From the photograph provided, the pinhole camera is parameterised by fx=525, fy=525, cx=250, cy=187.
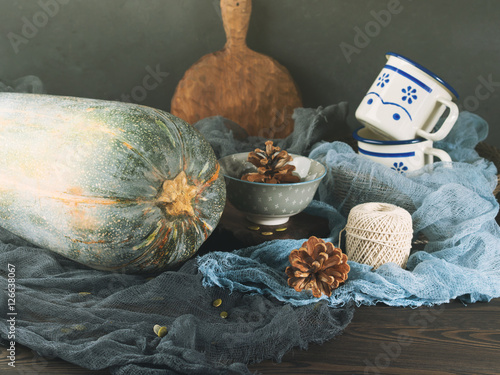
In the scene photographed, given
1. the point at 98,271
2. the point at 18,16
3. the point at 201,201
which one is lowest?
the point at 98,271

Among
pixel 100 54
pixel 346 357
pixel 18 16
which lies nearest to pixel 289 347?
pixel 346 357

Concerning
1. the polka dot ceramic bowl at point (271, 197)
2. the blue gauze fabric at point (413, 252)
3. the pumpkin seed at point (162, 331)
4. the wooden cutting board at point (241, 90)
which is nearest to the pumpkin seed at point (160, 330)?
the pumpkin seed at point (162, 331)

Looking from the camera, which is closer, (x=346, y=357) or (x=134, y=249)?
(x=346, y=357)

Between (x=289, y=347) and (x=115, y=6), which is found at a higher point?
(x=115, y=6)

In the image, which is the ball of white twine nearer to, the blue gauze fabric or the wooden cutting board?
the blue gauze fabric

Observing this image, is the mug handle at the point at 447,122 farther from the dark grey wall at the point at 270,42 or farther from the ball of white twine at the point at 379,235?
the dark grey wall at the point at 270,42

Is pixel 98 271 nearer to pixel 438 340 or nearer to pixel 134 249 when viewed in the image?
pixel 134 249

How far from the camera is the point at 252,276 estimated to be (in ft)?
3.11

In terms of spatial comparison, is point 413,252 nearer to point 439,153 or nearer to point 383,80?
point 439,153

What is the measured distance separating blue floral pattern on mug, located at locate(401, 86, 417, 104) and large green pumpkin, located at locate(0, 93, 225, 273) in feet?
1.73

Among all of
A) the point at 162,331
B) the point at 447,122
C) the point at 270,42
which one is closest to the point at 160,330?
the point at 162,331

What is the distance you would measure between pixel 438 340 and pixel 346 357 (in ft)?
0.52

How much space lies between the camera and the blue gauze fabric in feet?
3.03

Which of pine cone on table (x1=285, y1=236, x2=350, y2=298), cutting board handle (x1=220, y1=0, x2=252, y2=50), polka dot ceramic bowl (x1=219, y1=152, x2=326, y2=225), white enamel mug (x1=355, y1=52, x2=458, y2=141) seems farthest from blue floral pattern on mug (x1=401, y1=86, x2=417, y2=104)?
cutting board handle (x1=220, y1=0, x2=252, y2=50)
